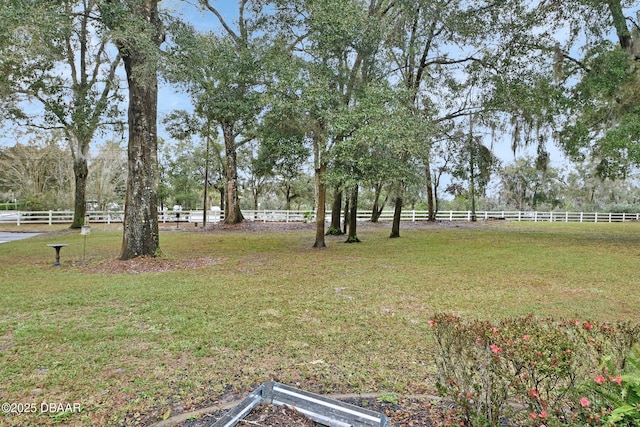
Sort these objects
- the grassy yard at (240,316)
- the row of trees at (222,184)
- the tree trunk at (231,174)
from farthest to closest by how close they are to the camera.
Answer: the row of trees at (222,184)
the tree trunk at (231,174)
the grassy yard at (240,316)

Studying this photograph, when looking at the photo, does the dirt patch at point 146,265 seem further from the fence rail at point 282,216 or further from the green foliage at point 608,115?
the fence rail at point 282,216

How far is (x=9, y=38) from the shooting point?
226 inches

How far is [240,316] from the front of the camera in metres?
4.11

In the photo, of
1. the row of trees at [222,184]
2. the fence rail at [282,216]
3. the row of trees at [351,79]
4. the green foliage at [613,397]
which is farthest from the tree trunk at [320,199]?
the fence rail at [282,216]

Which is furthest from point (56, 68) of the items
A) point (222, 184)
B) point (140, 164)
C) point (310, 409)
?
point (222, 184)

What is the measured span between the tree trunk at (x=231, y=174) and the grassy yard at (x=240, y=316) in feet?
34.0

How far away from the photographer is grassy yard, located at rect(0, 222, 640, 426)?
8.26ft

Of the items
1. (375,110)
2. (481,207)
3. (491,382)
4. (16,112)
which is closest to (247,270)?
(375,110)

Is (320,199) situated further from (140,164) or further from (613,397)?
(613,397)

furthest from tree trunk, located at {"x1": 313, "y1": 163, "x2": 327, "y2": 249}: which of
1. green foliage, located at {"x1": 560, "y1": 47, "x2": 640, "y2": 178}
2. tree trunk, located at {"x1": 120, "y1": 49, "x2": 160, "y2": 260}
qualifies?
green foliage, located at {"x1": 560, "y1": 47, "x2": 640, "y2": 178}

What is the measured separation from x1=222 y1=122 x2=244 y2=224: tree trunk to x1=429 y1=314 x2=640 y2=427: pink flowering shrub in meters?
16.9

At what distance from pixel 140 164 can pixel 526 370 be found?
7834mm

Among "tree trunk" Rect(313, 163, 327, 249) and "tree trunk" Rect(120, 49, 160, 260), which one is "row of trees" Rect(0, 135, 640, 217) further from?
"tree trunk" Rect(120, 49, 160, 260)

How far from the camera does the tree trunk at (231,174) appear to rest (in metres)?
18.0
